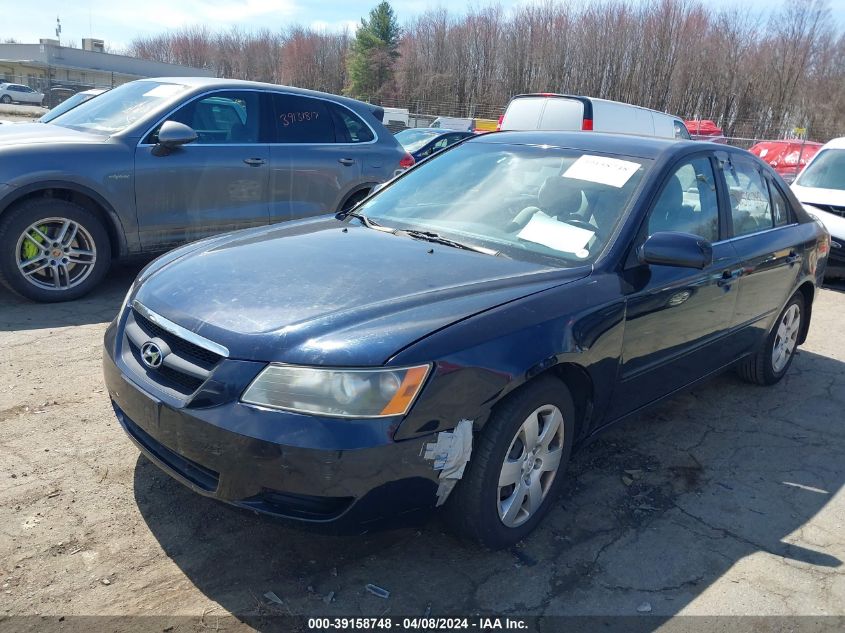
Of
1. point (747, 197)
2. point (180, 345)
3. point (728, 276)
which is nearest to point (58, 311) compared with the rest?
point (180, 345)

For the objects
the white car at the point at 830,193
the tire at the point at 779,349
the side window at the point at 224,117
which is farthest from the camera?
the white car at the point at 830,193

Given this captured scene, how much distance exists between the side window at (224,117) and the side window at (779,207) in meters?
4.22

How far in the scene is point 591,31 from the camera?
2036 inches

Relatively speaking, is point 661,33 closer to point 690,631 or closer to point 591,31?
point 591,31

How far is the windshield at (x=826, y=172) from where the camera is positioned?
9.23 meters

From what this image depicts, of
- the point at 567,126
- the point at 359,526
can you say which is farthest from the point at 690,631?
the point at 567,126

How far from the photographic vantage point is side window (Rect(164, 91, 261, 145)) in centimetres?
589

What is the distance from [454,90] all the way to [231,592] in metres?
61.9

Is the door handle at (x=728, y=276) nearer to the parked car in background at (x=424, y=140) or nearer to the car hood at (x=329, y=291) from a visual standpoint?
the car hood at (x=329, y=291)

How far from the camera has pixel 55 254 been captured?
527 cm

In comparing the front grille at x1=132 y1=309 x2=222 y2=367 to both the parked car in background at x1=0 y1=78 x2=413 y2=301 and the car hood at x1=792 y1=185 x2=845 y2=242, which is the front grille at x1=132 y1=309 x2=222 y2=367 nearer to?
the parked car in background at x1=0 y1=78 x2=413 y2=301

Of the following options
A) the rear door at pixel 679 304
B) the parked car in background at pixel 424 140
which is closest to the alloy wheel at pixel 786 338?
the rear door at pixel 679 304

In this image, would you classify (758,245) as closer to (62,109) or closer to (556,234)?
(556,234)

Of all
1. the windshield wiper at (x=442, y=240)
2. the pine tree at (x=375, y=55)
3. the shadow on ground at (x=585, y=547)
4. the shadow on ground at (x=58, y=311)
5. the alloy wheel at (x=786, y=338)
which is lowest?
the shadow on ground at (x=585, y=547)
